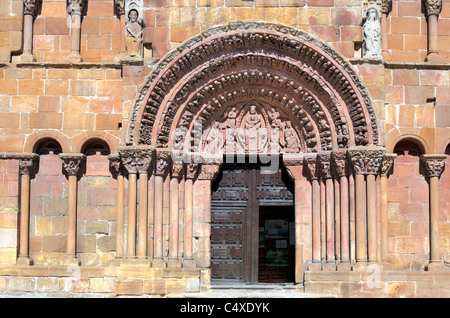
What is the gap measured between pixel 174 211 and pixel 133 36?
135 inches

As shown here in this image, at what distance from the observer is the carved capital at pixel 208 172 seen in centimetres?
1573

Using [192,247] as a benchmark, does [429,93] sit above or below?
above

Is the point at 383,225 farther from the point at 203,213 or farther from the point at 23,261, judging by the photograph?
the point at 23,261

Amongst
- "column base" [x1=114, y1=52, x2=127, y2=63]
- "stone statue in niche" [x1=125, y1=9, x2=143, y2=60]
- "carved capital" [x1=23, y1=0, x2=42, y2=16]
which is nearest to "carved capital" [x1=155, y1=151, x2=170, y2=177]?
"stone statue in niche" [x1=125, y1=9, x2=143, y2=60]

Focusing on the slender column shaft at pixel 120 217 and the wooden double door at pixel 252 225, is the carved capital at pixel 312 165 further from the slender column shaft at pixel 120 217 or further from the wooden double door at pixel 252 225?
the slender column shaft at pixel 120 217

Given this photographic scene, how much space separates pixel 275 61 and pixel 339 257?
3913 millimetres

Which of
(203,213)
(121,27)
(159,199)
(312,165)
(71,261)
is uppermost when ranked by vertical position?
(121,27)

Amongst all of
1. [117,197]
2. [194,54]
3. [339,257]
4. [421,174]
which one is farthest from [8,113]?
[421,174]

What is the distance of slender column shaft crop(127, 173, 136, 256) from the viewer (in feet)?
48.4

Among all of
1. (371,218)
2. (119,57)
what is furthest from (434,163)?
(119,57)

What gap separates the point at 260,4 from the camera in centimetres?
1541

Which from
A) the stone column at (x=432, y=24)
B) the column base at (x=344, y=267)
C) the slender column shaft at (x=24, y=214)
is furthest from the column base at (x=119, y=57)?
the stone column at (x=432, y=24)

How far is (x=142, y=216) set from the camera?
14852 mm

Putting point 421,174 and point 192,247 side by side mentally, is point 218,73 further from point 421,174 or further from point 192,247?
point 421,174
